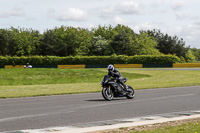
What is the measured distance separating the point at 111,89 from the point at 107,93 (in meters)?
0.34

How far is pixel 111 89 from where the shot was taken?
1572 cm

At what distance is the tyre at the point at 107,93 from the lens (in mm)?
15383

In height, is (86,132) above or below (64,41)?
below

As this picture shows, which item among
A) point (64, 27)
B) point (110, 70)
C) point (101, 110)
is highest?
point (64, 27)

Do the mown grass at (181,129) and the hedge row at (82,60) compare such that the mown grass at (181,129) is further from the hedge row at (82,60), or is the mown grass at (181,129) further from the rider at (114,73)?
the hedge row at (82,60)

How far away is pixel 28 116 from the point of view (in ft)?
33.9

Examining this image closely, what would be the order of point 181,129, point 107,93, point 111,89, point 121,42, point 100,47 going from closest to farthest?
1. point 181,129
2. point 107,93
3. point 111,89
4. point 121,42
5. point 100,47

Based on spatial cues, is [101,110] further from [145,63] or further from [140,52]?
[140,52]

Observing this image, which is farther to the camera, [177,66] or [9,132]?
[177,66]

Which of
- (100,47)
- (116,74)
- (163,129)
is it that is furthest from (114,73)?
(100,47)

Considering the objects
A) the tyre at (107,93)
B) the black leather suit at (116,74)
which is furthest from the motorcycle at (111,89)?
the black leather suit at (116,74)

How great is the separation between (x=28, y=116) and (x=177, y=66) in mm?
56296

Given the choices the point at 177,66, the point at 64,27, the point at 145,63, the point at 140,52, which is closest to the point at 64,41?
the point at 64,27

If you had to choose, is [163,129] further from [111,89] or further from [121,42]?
[121,42]
